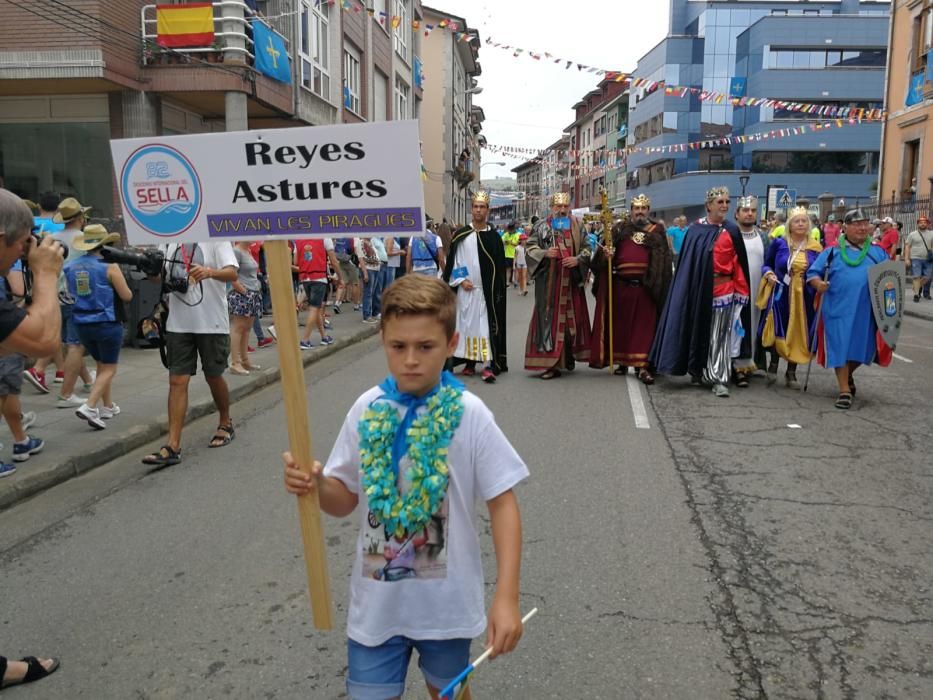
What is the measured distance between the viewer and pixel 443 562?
81.2 inches

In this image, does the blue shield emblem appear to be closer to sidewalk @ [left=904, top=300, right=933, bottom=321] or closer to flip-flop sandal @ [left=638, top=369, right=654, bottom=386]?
flip-flop sandal @ [left=638, top=369, right=654, bottom=386]

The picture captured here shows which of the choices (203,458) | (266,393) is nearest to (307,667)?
(203,458)

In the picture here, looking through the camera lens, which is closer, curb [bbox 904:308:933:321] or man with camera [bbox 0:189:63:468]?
man with camera [bbox 0:189:63:468]

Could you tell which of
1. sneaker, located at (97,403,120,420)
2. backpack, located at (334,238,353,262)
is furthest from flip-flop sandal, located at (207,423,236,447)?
backpack, located at (334,238,353,262)

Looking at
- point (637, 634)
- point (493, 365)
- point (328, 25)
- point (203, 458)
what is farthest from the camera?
point (328, 25)

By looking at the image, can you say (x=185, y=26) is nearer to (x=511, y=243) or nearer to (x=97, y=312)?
(x=97, y=312)

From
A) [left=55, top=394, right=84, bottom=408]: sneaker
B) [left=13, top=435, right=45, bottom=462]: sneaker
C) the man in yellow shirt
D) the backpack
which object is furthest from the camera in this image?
the man in yellow shirt

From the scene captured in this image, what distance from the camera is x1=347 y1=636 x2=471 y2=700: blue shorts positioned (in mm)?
2045

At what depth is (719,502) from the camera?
15.6ft

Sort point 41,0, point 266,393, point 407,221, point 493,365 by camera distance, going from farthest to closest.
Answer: point 41,0 < point 493,365 < point 266,393 < point 407,221

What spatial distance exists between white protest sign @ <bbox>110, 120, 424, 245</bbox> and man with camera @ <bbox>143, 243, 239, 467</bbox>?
328 centimetres

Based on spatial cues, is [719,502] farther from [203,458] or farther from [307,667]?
[203,458]

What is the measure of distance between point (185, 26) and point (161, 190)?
13.7 meters

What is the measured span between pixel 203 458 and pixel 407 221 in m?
4.21
